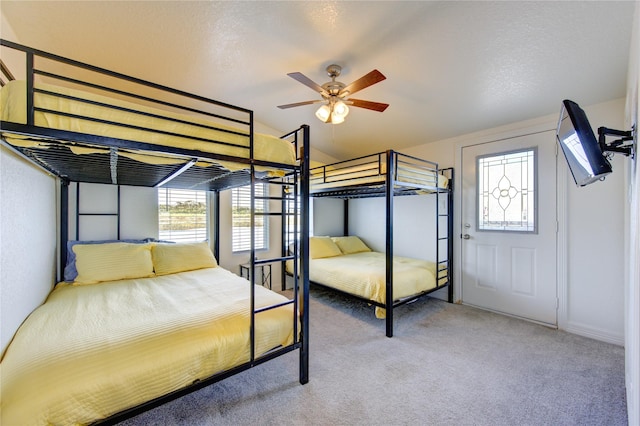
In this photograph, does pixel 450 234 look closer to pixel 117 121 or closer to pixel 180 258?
pixel 180 258

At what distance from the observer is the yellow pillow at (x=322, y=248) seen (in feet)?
13.2

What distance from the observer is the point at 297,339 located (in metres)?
1.83

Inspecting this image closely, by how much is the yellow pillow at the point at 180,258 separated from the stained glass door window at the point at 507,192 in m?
3.51

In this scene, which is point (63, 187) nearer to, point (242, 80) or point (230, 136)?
point (242, 80)

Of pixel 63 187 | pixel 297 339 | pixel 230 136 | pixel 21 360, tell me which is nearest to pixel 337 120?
pixel 230 136

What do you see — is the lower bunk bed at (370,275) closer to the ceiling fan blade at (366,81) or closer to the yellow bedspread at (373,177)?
the yellow bedspread at (373,177)

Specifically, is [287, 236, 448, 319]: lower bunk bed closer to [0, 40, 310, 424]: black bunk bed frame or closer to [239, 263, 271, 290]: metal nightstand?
[239, 263, 271, 290]: metal nightstand

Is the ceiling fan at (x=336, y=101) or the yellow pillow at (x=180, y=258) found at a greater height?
the ceiling fan at (x=336, y=101)

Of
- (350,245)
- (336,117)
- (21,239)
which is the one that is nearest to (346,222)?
(350,245)

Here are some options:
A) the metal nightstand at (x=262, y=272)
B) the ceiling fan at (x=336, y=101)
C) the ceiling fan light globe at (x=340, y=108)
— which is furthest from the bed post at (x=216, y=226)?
the ceiling fan light globe at (x=340, y=108)

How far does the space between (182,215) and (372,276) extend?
261cm

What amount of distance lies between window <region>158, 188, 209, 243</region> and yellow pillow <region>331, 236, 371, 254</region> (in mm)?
2142

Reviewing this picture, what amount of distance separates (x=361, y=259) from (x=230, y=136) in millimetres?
2839

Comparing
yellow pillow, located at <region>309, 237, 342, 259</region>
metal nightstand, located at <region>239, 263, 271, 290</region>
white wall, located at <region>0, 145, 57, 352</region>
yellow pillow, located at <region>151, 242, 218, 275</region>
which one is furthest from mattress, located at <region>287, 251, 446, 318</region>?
white wall, located at <region>0, 145, 57, 352</region>
